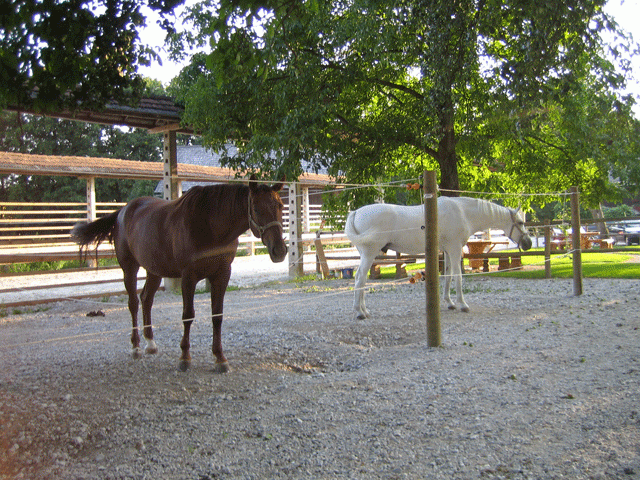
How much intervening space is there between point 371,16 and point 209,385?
6.28 metres

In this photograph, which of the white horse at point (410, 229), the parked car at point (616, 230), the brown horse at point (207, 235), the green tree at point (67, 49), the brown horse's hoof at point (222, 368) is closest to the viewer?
the green tree at point (67, 49)

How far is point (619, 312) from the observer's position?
657cm

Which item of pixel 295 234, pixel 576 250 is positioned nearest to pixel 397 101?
pixel 295 234

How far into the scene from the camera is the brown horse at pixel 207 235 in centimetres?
407

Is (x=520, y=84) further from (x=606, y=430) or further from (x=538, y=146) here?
(x=538, y=146)

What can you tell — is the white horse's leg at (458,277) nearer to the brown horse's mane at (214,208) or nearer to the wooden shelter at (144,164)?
the brown horse's mane at (214,208)

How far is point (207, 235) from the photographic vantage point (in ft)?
14.2

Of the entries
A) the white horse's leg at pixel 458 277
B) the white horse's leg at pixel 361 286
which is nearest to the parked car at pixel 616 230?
the white horse's leg at pixel 458 277

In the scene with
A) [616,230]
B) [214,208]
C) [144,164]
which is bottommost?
[616,230]

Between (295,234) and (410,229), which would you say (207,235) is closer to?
(410,229)

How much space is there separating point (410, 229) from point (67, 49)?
4761 millimetres

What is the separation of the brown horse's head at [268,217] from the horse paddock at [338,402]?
105 cm

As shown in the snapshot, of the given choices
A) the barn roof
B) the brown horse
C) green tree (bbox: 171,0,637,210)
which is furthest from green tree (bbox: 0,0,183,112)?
the barn roof

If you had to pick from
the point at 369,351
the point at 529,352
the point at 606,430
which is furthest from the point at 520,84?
the point at 606,430
